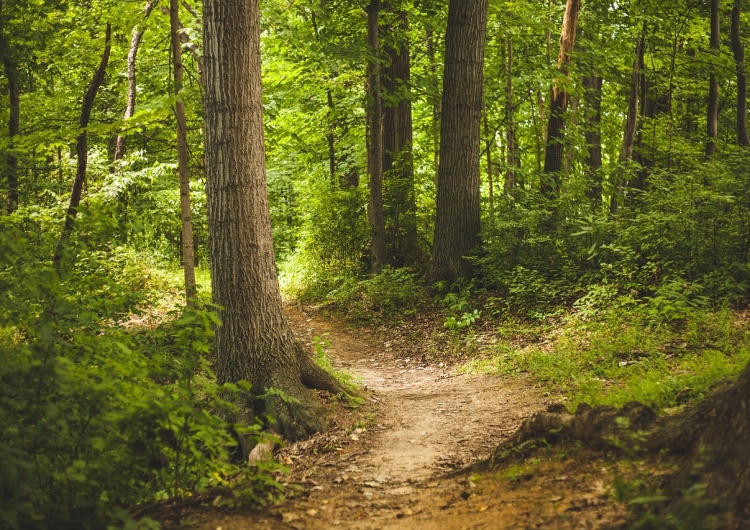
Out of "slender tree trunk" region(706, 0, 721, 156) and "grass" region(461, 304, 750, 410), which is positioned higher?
"slender tree trunk" region(706, 0, 721, 156)

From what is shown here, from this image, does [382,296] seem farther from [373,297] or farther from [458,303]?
[458,303]

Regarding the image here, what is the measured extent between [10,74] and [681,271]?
15.2 metres

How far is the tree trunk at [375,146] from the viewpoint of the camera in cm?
1232

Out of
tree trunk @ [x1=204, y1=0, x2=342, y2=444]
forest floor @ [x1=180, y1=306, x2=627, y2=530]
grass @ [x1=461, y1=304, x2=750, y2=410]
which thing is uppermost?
tree trunk @ [x1=204, y1=0, x2=342, y2=444]

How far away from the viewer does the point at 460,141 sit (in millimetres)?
11320

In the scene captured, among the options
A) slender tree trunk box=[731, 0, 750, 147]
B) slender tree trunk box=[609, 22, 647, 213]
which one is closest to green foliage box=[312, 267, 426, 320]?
slender tree trunk box=[609, 22, 647, 213]

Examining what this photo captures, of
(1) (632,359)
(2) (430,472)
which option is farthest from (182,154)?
(1) (632,359)

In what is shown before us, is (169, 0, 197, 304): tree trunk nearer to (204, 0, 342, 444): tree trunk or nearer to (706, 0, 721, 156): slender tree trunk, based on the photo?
(204, 0, 342, 444): tree trunk

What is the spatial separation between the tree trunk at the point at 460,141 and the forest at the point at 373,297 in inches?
2.0

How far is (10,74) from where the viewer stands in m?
14.0

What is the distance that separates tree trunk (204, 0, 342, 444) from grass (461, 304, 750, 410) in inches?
119

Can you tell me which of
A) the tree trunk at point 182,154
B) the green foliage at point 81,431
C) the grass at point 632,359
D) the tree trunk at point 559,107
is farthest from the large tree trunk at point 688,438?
the tree trunk at point 559,107

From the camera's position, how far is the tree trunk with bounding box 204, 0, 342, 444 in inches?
230

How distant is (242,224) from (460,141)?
6513 mm
